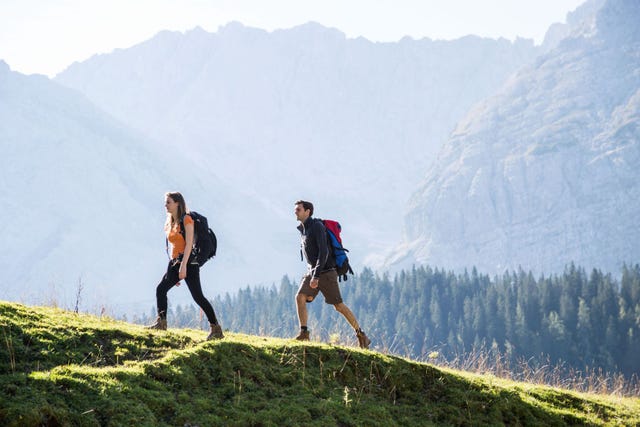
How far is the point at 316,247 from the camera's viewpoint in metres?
13.7

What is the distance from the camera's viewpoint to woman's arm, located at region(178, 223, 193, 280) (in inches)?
496

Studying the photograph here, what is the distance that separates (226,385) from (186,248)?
2911mm

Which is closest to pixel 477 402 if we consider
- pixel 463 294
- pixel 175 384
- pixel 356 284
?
pixel 175 384

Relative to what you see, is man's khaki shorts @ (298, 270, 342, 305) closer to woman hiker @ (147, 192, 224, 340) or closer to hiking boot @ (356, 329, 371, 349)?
hiking boot @ (356, 329, 371, 349)

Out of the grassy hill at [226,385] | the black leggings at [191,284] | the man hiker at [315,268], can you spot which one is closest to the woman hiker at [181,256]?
the black leggings at [191,284]

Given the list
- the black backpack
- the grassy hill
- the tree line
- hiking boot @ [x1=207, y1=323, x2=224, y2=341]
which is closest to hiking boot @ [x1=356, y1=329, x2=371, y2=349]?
the grassy hill

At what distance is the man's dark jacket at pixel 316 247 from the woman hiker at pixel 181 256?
81.3 inches

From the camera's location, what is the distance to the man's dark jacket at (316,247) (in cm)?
1335

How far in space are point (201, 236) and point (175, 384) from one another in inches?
131

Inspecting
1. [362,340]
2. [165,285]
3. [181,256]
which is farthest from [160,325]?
[362,340]

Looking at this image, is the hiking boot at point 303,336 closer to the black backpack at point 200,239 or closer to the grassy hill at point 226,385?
the grassy hill at point 226,385

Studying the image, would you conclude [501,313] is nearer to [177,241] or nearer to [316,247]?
[316,247]

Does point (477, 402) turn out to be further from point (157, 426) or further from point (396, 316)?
point (396, 316)

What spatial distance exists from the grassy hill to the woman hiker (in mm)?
621
